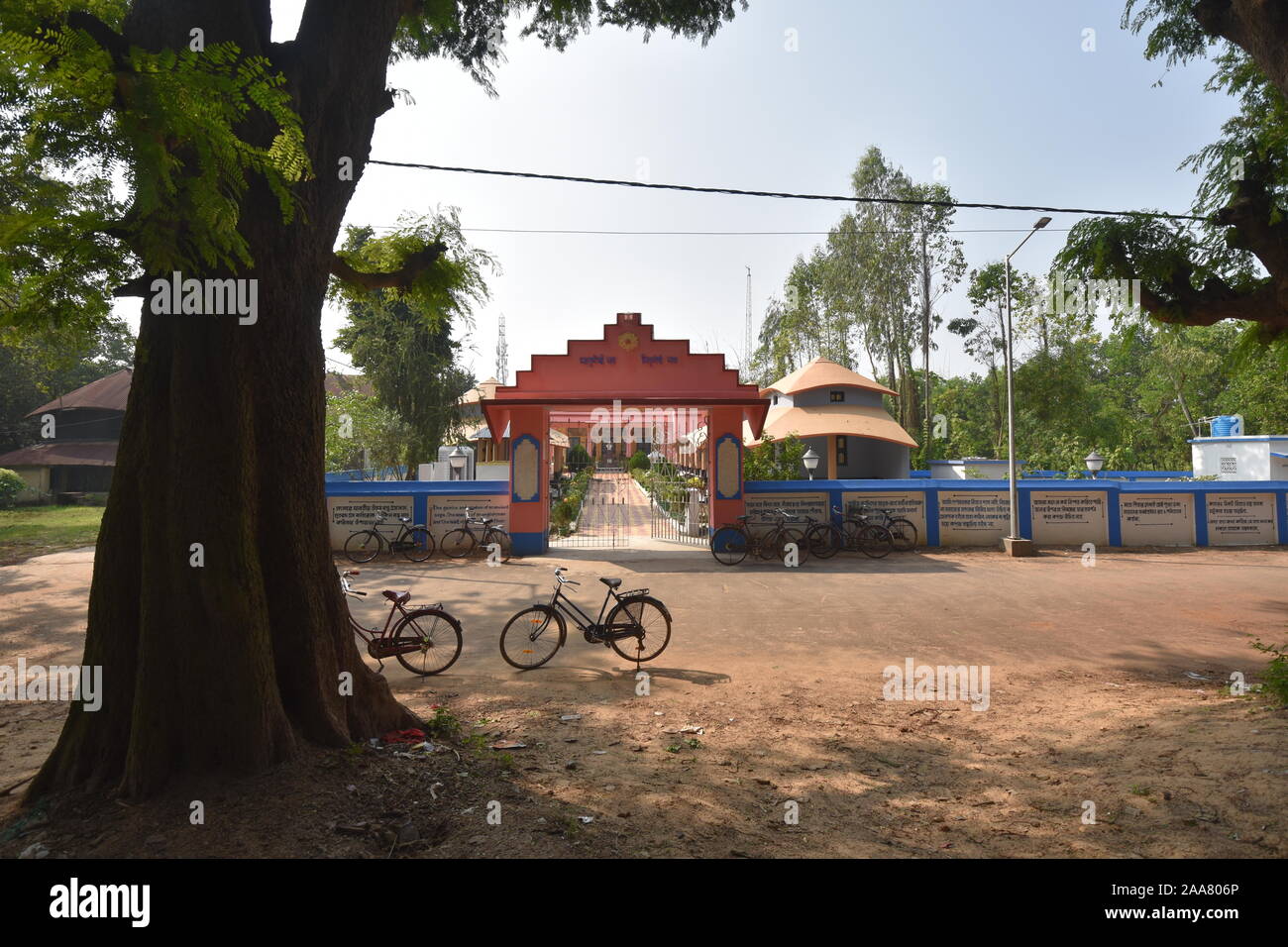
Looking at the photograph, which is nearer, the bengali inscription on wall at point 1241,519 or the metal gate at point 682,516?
the bengali inscription on wall at point 1241,519

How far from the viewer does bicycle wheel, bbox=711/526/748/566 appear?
14.1m

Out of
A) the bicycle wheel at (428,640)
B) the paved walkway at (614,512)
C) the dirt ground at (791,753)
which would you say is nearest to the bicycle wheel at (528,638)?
the dirt ground at (791,753)

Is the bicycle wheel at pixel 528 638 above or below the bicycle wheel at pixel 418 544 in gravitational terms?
below

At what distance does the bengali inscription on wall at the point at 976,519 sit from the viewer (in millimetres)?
15680

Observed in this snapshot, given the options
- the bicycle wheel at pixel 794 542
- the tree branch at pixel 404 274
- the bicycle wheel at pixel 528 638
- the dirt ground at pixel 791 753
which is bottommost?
the dirt ground at pixel 791 753

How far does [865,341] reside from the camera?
1319 inches

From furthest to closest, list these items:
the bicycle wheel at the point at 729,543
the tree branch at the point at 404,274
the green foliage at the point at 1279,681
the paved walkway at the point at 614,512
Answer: the paved walkway at the point at 614,512, the bicycle wheel at the point at 729,543, the tree branch at the point at 404,274, the green foliage at the point at 1279,681

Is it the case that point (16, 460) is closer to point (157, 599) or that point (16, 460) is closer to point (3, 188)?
point (3, 188)

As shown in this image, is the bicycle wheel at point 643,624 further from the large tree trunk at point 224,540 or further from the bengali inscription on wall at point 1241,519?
the bengali inscription on wall at point 1241,519

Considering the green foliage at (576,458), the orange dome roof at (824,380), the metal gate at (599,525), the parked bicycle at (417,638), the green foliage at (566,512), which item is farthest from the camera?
the green foliage at (576,458)

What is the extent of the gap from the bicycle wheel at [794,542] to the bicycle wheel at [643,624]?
7338 mm

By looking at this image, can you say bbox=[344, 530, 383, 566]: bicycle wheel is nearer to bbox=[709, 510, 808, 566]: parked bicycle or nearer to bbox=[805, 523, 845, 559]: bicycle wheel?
bbox=[709, 510, 808, 566]: parked bicycle

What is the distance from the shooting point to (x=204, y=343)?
361 centimetres

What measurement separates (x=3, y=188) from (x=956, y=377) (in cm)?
6129
